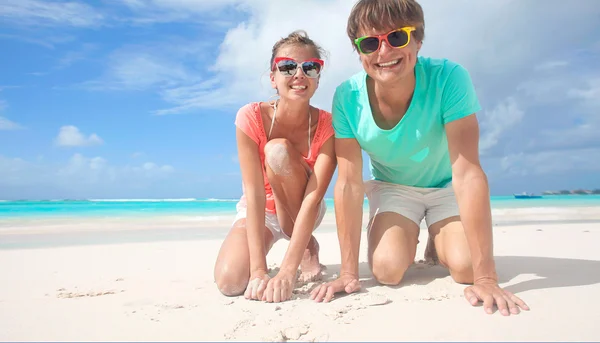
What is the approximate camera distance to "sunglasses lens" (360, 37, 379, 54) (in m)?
2.90

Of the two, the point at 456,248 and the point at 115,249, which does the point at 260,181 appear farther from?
the point at 115,249

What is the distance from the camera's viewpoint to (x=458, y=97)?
2908 millimetres

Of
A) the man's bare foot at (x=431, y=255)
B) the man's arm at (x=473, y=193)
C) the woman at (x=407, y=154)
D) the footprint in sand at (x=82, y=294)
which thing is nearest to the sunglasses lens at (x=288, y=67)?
the woman at (x=407, y=154)

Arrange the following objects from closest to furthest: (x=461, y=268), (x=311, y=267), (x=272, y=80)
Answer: (x=461, y=268), (x=272, y=80), (x=311, y=267)

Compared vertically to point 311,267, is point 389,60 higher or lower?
higher

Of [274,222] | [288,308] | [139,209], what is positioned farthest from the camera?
[139,209]

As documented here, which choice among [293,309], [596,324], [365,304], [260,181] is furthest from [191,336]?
[596,324]

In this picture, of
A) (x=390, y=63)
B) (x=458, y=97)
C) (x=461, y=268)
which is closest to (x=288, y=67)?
(x=390, y=63)

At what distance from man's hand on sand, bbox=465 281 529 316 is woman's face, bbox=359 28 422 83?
1.41 metres

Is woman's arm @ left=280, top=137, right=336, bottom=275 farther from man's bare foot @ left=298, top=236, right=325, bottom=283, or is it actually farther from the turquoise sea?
the turquoise sea

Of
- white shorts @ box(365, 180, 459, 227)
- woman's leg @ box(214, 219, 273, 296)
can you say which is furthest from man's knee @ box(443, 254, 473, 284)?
woman's leg @ box(214, 219, 273, 296)

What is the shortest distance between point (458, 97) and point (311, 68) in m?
1.09

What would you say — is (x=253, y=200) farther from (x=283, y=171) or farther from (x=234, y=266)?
(x=234, y=266)

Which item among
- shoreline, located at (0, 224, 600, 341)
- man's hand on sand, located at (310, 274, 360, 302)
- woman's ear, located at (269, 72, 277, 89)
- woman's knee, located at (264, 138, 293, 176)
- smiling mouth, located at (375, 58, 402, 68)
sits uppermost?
woman's ear, located at (269, 72, 277, 89)
